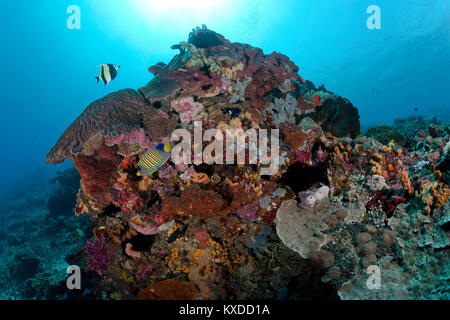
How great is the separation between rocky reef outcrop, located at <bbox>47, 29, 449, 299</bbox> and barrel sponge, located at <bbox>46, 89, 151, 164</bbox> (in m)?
0.03

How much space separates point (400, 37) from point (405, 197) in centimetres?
7168

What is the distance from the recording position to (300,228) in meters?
3.95

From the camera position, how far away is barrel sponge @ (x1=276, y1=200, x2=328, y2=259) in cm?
366

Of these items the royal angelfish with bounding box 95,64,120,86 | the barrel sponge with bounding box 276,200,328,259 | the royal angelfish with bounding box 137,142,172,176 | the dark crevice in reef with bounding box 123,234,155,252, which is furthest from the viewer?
the royal angelfish with bounding box 95,64,120,86

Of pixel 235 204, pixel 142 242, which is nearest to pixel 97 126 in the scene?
pixel 142 242

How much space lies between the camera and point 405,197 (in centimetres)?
384

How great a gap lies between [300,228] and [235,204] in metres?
1.29

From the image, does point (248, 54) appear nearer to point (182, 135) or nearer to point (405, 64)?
point (182, 135)

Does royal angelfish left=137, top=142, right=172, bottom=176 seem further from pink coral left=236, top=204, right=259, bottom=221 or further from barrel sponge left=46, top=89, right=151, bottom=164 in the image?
pink coral left=236, top=204, right=259, bottom=221

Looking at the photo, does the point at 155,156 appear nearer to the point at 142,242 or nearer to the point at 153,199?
the point at 153,199

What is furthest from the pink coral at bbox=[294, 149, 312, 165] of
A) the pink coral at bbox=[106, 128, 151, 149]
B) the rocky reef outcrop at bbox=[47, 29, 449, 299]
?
the pink coral at bbox=[106, 128, 151, 149]

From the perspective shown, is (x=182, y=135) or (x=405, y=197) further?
(x=182, y=135)

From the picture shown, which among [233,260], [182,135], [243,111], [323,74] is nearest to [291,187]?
[233,260]
